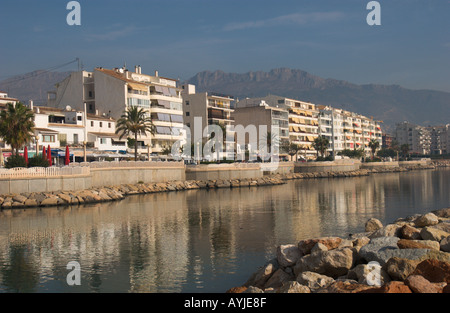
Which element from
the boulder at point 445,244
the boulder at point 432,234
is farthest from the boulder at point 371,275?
the boulder at point 432,234

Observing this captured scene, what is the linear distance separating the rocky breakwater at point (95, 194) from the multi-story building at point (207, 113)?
3533 cm

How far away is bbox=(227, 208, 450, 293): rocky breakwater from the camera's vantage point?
13.6m

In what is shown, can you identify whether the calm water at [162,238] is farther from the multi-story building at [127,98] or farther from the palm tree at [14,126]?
the multi-story building at [127,98]

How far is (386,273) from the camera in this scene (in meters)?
15.0

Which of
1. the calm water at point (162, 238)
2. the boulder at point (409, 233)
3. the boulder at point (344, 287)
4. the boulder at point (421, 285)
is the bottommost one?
the calm water at point (162, 238)

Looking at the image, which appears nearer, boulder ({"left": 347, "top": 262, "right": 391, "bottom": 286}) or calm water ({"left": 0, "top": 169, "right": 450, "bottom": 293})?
boulder ({"left": 347, "top": 262, "right": 391, "bottom": 286})

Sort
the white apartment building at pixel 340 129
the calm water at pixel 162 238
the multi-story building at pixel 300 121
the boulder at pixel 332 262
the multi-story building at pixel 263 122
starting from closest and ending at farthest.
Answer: the boulder at pixel 332 262, the calm water at pixel 162 238, the multi-story building at pixel 263 122, the multi-story building at pixel 300 121, the white apartment building at pixel 340 129

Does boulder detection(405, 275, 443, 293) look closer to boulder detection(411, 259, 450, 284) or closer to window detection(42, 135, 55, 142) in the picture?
boulder detection(411, 259, 450, 284)

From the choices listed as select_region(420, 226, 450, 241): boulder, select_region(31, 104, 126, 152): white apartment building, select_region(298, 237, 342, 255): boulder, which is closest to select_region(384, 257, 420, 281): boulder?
select_region(298, 237, 342, 255): boulder

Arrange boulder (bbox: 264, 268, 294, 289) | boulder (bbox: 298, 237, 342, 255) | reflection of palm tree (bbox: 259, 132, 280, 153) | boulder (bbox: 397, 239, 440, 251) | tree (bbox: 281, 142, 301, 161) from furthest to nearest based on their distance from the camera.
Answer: tree (bbox: 281, 142, 301, 161)
reflection of palm tree (bbox: 259, 132, 280, 153)
boulder (bbox: 298, 237, 342, 255)
boulder (bbox: 264, 268, 294, 289)
boulder (bbox: 397, 239, 440, 251)

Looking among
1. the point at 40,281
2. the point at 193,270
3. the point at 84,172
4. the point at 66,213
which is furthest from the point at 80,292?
the point at 84,172

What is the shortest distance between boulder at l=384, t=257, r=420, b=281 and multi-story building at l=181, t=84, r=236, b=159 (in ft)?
321

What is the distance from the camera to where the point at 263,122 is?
5325 inches

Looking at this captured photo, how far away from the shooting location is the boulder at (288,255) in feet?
59.9
